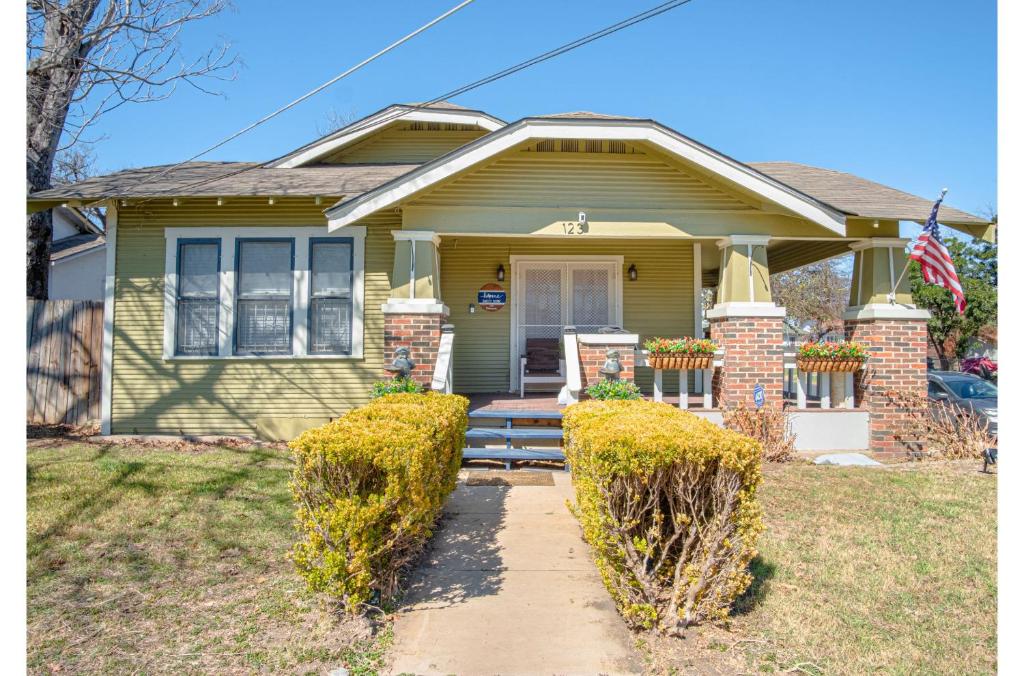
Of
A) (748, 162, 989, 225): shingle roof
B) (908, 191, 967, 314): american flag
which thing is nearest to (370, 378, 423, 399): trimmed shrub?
(748, 162, 989, 225): shingle roof

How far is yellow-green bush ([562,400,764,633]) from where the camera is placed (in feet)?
11.9

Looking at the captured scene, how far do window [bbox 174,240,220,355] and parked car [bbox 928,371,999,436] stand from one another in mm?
12292

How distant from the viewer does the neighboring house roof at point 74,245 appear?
1862cm

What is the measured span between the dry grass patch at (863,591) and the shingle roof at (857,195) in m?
4.24

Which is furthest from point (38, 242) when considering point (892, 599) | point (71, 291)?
point (892, 599)

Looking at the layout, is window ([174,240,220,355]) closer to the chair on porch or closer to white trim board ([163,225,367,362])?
white trim board ([163,225,367,362])

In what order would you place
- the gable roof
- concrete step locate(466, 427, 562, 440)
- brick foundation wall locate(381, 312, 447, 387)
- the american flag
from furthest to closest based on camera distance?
the gable roof
brick foundation wall locate(381, 312, 447, 387)
the american flag
concrete step locate(466, 427, 562, 440)

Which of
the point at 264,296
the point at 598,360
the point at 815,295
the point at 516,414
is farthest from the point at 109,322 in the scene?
the point at 815,295

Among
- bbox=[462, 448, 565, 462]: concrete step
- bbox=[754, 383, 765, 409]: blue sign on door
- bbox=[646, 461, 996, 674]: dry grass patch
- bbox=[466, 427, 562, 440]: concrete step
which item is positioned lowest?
bbox=[646, 461, 996, 674]: dry grass patch

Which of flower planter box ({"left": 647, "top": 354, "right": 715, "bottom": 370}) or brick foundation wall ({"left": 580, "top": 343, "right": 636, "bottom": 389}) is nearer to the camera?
brick foundation wall ({"left": 580, "top": 343, "right": 636, "bottom": 389})

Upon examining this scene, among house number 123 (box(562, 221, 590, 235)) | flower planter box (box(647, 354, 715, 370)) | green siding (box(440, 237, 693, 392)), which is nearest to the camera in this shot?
→ flower planter box (box(647, 354, 715, 370))

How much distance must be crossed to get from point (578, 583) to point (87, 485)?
534 centimetres

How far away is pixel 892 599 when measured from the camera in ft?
13.3

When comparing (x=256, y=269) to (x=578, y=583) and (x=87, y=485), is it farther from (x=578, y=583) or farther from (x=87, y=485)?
(x=578, y=583)
